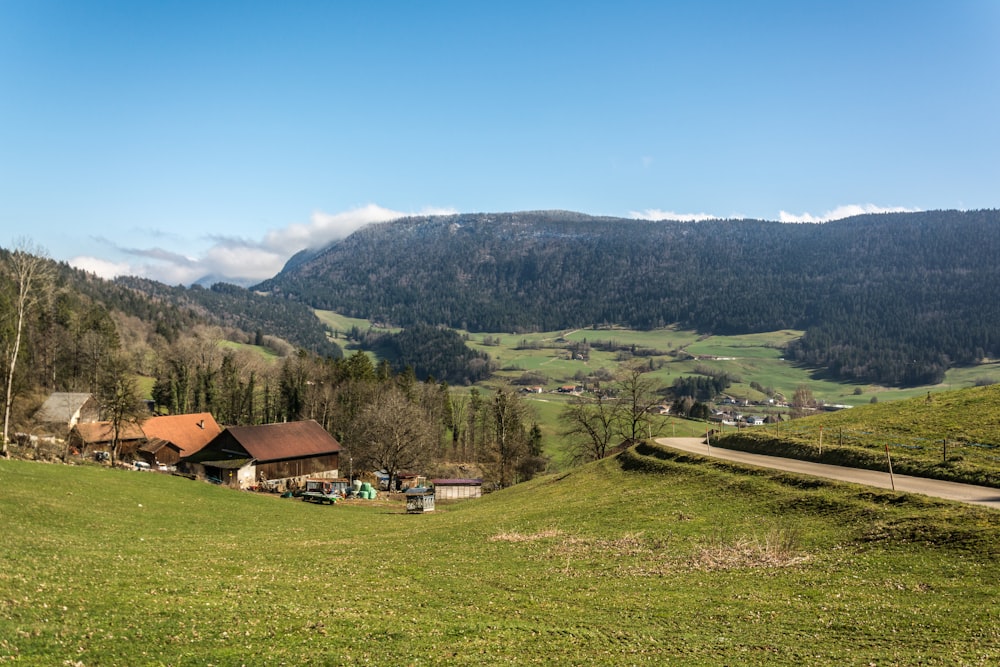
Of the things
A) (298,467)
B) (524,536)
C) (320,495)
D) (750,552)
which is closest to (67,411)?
(298,467)

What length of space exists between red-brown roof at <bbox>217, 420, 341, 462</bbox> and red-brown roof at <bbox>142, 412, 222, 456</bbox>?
14.4m

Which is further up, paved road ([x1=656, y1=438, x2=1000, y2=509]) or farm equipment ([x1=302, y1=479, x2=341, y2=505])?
paved road ([x1=656, y1=438, x2=1000, y2=509])

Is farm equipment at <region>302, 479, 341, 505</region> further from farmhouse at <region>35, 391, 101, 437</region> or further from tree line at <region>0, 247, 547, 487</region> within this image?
farmhouse at <region>35, 391, 101, 437</region>

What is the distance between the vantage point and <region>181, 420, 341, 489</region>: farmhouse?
247ft

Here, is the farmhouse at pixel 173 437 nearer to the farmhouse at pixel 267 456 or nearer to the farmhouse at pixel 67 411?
the farmhouse at pixel 267 456

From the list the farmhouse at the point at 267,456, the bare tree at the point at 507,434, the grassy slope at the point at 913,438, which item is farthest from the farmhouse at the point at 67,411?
the grassy slope at the point at 913,438

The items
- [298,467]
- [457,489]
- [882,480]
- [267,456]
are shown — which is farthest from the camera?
[298,467]

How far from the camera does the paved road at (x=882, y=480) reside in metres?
26.4

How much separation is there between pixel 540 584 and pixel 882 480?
70.0 feet

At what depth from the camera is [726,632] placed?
626 inches

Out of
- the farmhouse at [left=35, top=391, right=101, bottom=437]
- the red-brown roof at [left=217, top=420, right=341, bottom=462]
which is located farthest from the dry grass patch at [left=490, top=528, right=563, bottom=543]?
the farmhouse at [left=35, top=391, right=101, bottom=437]

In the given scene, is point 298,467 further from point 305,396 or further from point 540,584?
point 540,584

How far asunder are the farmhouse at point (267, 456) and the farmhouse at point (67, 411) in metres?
16.4

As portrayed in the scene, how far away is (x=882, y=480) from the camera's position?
3122 centimetres
